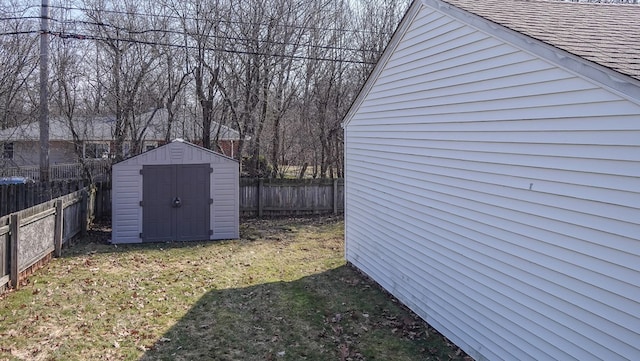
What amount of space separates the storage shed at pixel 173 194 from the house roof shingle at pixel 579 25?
26.0ft

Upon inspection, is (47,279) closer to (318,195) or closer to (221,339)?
(221,339)

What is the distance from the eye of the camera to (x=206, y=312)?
275 inches

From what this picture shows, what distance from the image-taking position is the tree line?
17594mm

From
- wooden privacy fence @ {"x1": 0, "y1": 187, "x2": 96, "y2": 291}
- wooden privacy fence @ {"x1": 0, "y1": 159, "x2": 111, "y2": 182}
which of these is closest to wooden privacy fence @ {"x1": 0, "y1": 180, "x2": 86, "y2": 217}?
wooden privacy fence @ {"x1": 0, "y1": 187, "x2": 96, "y2": 291}

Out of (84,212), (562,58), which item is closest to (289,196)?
(84,212)

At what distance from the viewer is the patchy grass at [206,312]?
222 inches

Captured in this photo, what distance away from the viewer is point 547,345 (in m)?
4.30

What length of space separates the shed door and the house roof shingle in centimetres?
813

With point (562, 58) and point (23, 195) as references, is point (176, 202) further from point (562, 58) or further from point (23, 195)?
point (562, 58)

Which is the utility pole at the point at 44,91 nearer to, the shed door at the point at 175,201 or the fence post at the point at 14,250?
the shed door at the point at 175,201

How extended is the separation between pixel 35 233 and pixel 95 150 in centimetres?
1291

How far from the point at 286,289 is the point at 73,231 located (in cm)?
616

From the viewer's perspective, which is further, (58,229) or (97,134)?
(97,134)

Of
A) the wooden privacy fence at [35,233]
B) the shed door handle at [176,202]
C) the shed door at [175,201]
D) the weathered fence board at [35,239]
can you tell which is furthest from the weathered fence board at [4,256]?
the shed door handle at [176,202]
